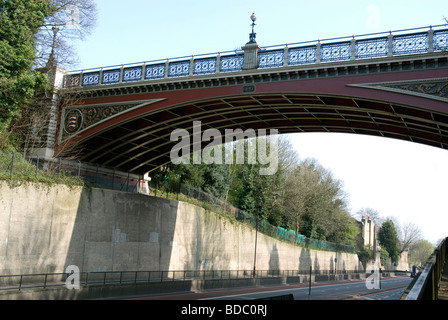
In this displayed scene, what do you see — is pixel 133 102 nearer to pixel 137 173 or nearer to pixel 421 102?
pixel 137 173

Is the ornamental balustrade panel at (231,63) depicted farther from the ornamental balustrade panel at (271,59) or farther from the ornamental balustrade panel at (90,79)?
the ornamental balustrade panel at (90,79)

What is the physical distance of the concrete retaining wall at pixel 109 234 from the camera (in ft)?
76.5

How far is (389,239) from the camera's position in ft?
356

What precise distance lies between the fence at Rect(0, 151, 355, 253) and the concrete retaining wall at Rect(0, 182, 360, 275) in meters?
1.27

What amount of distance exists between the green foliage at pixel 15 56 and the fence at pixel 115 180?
2994 mm

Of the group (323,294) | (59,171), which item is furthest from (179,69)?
(323,294)

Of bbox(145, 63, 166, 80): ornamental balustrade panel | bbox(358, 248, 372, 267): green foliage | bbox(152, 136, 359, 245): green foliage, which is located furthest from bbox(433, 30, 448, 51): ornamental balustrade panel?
bbox(358, 248, 372, 267): green foliage

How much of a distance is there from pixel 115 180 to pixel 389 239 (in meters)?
88.9

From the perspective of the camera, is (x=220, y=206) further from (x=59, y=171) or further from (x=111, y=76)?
(x=59, y=171)

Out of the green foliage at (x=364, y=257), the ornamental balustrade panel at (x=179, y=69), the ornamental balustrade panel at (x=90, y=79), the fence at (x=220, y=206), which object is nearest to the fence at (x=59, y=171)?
the fence at (x=220, y=206)

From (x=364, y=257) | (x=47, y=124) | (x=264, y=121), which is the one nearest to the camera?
(x=47, y=124)

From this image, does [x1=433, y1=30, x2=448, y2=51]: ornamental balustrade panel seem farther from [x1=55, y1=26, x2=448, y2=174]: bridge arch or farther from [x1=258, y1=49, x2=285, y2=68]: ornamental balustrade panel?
[x1=258, y1=49, x2=285, y2=68]: ornamental balustrade panel
